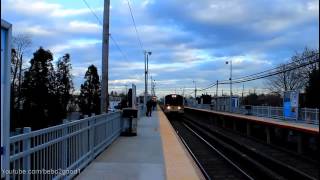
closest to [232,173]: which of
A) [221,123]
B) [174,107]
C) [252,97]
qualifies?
[221,123]

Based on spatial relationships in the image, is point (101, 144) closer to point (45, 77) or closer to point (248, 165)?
point (248, 165)

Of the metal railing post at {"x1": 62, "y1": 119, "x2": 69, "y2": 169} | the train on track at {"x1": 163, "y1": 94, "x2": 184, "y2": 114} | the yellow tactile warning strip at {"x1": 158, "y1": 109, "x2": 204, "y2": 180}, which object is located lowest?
the yellow tactile warning strip at {"x1": 158, "y1": 109, "x2": 204, "y2": 180}

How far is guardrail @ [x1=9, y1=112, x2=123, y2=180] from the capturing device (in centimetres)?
715

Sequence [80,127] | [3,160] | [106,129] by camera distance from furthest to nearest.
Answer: [106,129], [80,127], [3,160]

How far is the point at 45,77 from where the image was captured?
294ft

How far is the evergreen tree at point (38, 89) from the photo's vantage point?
2958 inches

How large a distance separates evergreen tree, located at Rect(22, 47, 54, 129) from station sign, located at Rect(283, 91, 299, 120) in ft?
135

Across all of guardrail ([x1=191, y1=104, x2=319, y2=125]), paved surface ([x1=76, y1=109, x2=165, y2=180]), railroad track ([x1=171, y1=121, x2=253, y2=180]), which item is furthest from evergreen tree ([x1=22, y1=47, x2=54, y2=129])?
paved surface ([x1=76, y1=109, x2=165, y2=180])

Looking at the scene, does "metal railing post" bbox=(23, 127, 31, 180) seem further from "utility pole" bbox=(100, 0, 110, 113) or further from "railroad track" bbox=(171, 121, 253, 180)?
"utility pole" bbox=(100, 0, 110, 113)

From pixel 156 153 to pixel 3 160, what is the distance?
35.3ft

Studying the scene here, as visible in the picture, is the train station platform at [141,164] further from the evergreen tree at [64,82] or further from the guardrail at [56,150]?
the evergreen tree at [64,82]

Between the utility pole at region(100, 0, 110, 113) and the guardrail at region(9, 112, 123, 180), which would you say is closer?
the guardrail at region(9, 112, 123, 180)

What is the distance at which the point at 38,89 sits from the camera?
83438 mm

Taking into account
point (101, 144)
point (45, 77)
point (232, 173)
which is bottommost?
point (232, 173)
